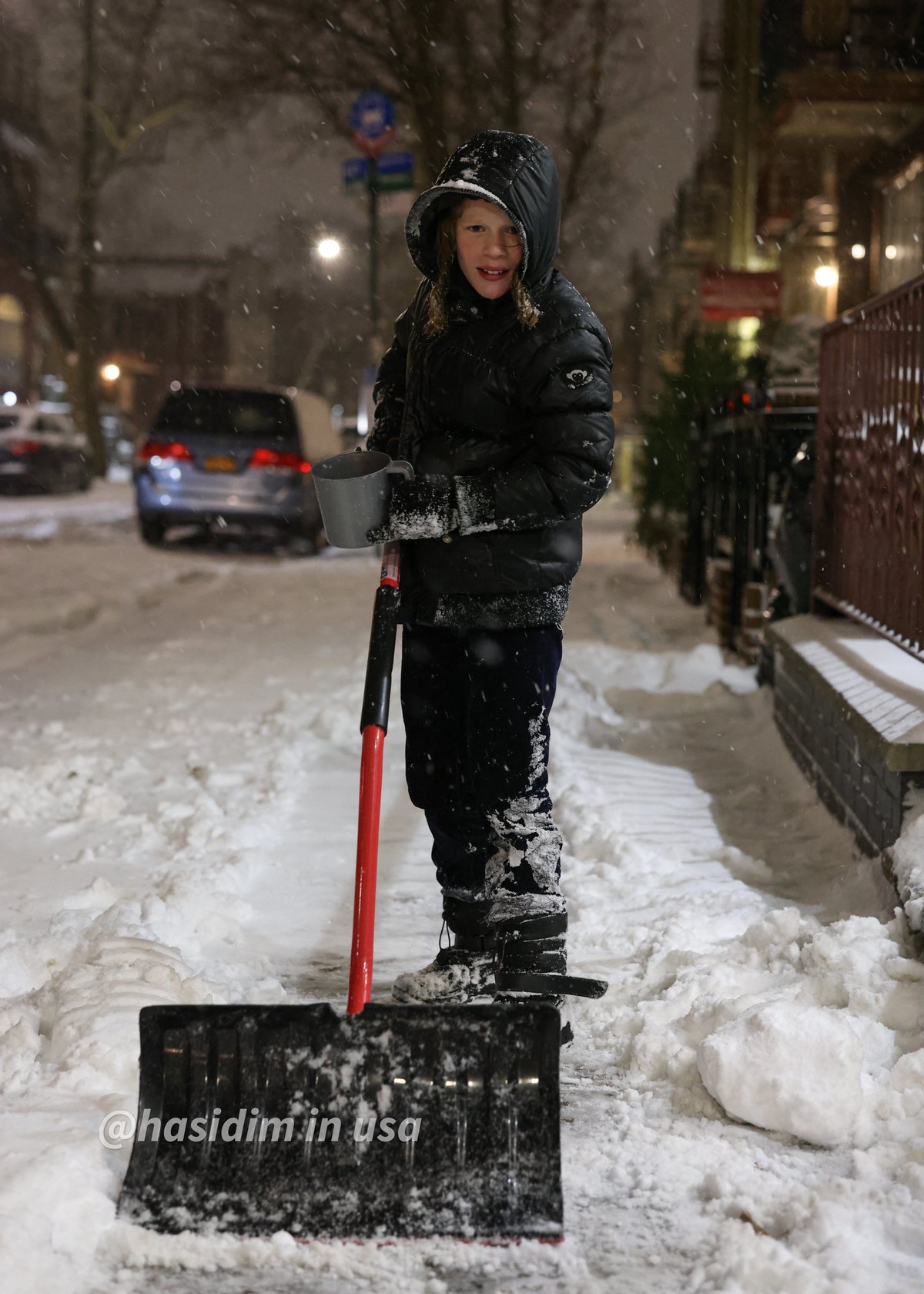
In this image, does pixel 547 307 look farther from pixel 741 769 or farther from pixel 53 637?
pixel 53 637

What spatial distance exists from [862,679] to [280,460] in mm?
10443

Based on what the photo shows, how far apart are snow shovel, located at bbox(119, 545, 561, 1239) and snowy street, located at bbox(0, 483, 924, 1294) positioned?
0.18ft

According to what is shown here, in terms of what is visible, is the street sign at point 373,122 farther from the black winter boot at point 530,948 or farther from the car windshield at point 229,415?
the black winter boot at point 530,948

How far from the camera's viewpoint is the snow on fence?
4328 mm

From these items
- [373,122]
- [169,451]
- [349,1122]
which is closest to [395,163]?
[373,122]

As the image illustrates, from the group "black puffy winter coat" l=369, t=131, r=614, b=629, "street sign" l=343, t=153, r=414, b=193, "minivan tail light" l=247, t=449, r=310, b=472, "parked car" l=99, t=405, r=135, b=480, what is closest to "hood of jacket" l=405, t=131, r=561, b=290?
"black puffy winter coat" l=369, t=131, r=614, b=629

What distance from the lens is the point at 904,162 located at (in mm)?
16453

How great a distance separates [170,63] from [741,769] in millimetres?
17155

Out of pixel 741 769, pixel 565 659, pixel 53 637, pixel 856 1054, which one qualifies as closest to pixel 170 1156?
pixel 856 1054

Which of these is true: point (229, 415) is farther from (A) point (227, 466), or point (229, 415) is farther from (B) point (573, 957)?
(B) point (573, 957)

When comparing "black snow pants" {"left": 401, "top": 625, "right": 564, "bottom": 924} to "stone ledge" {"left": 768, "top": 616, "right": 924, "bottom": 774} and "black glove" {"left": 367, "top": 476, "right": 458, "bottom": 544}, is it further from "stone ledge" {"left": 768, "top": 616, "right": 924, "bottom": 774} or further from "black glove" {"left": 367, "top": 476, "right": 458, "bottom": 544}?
"stone ledge" {"left": 768, "top": 616, "right": 924, "bottom": 774}

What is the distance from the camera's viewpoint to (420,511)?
2807mm

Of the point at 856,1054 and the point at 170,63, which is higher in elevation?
the point at 170,63

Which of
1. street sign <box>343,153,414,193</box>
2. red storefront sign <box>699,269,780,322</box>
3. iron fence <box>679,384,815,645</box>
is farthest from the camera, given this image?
red storefront sign <box>699,269,780,322</box>
